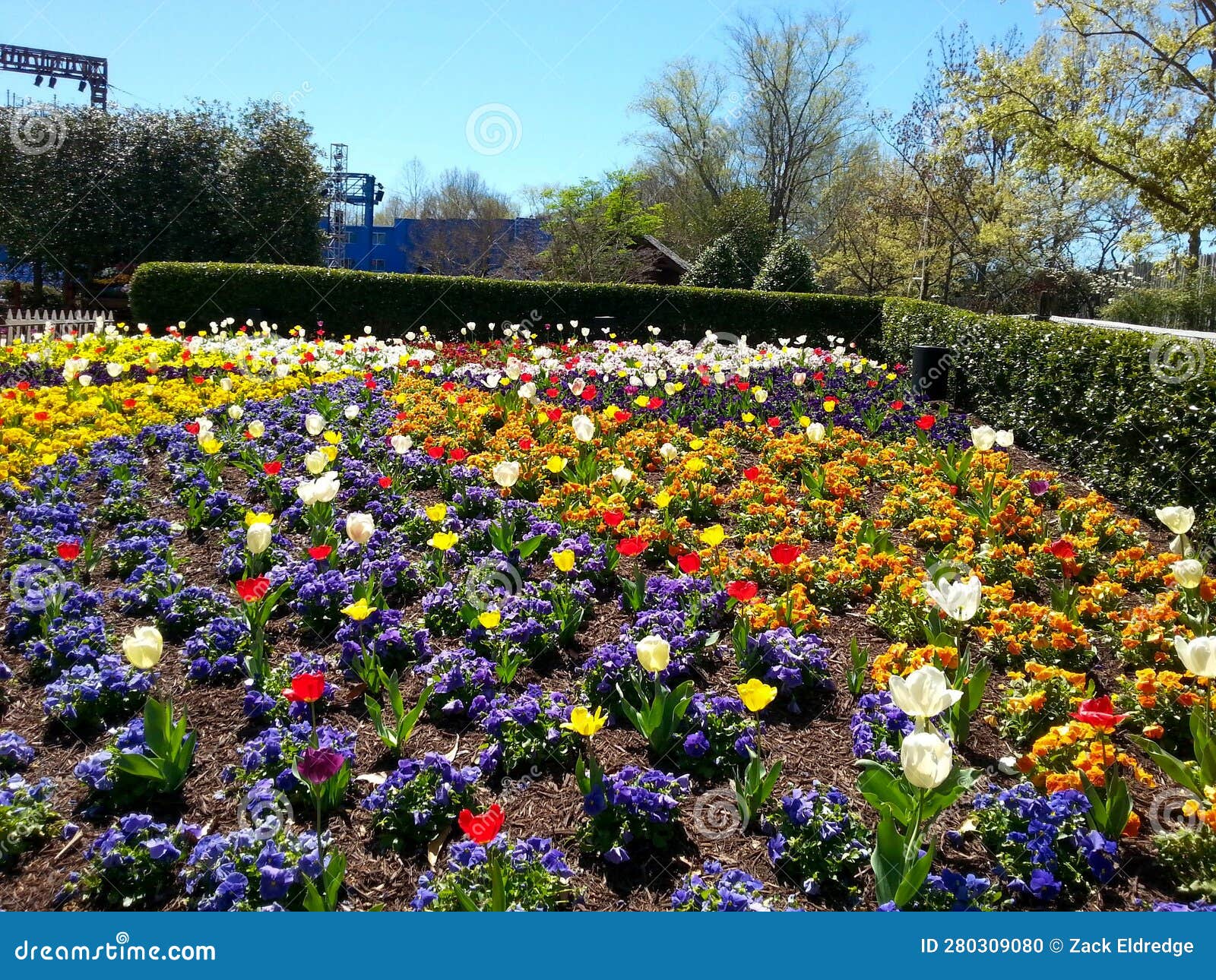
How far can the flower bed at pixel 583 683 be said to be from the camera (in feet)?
7.43

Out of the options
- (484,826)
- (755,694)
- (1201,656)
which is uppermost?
(1201,656)

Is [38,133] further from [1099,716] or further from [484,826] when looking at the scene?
[1099,716]

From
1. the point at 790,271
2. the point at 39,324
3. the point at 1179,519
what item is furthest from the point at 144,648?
the point at 790,271

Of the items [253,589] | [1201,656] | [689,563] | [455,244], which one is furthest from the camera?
[455,244]

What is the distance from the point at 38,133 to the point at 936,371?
22.6 m

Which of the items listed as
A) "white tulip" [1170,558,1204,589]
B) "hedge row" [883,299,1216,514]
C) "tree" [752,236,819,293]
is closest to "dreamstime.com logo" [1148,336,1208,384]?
"hedge row" [883,299,1216,514]

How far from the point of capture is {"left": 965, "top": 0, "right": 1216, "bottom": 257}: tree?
49.9 feet

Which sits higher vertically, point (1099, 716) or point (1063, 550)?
point (1063, 550)

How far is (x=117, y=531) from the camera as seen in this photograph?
172 inches

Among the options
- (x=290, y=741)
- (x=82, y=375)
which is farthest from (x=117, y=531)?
(x=82, y=375)

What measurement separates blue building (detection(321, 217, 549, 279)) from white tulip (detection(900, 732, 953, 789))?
121ft

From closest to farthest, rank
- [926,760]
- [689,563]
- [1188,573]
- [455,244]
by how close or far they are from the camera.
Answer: [926,760] → [1188,573] → [689,563] → [455,244]

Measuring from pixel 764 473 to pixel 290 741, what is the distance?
3.50 meters

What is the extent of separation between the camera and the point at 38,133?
20562 millimetres
